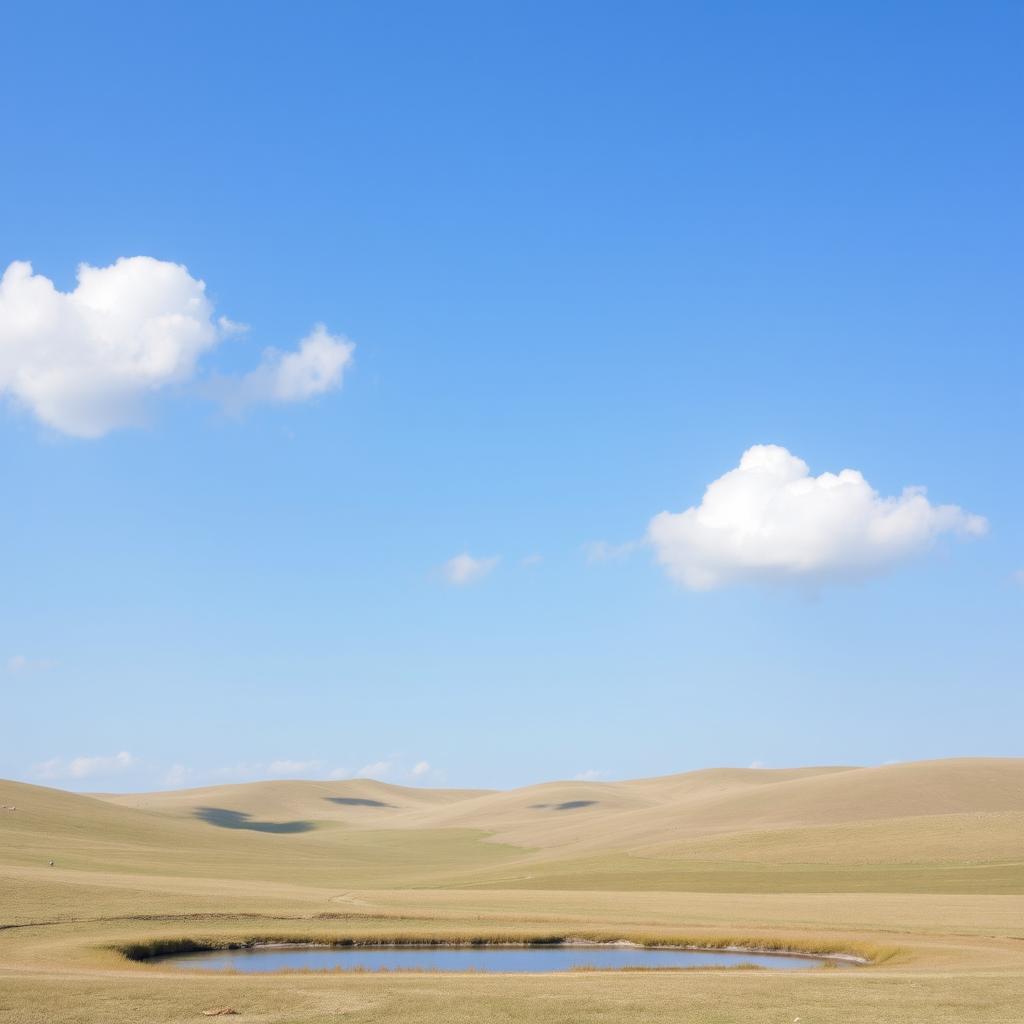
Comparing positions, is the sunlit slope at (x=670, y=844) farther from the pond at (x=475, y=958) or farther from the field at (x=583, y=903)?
the pond at (x=475, y=958)

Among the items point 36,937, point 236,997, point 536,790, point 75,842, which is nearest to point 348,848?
point 75,842

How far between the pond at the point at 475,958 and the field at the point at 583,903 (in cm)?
103

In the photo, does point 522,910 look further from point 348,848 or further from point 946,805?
point 348,848

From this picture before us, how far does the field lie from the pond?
1.03 meters

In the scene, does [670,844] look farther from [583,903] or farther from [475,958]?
[475,958]

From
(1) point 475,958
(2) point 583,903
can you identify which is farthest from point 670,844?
(1) point 475,958

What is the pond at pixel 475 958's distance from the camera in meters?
31.4

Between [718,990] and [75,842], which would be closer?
[718,990]

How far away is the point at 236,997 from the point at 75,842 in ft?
223

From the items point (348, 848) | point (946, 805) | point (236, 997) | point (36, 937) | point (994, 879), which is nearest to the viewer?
point (236, 997)

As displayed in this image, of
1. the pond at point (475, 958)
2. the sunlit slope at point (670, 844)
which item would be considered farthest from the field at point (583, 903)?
the pond at point (475, 958)

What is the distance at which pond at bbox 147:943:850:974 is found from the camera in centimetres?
3142

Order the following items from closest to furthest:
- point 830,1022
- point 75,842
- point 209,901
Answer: point 830,1022, point 209,901, point 75,842

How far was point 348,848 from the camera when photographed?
121688 millimetres
